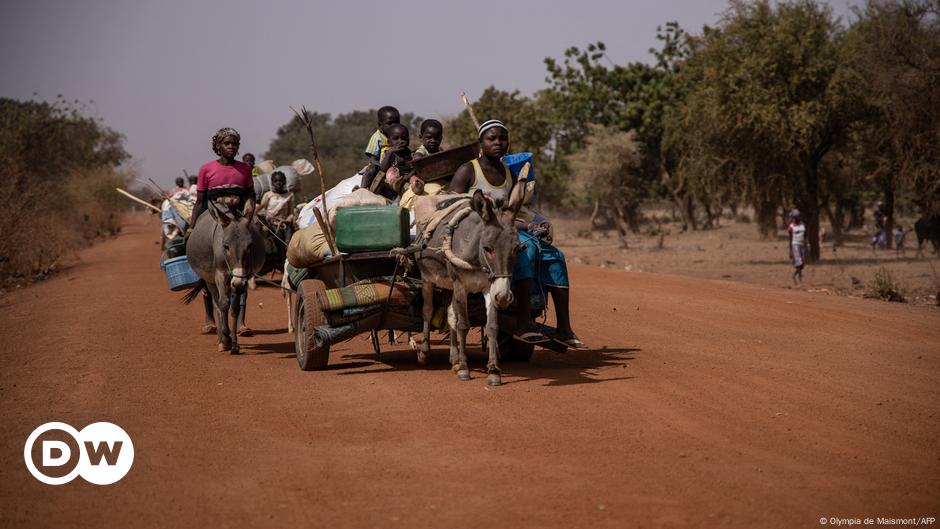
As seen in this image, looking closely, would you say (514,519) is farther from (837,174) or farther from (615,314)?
(837,174)

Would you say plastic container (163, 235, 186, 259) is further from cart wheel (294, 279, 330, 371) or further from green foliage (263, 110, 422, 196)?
green foliage (263, 110, 422, 196)

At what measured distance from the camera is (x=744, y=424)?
7.63 m

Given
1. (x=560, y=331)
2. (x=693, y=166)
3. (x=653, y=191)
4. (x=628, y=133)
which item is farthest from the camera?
(x=653, y=191)

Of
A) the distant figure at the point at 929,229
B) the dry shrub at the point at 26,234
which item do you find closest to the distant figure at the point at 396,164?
the dry shrub at the point at 26,234

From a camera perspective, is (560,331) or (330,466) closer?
(330,466)

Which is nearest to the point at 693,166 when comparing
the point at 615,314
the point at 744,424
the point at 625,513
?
the point at 615,314

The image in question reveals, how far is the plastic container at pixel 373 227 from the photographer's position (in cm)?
997

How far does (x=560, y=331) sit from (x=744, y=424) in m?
2.65

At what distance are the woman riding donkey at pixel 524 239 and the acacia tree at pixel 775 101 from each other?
20.2 m

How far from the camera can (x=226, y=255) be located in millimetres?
11594

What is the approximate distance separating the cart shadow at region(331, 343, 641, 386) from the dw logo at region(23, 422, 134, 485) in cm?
311

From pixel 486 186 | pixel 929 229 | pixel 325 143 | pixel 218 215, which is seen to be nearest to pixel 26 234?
pixel 218 215

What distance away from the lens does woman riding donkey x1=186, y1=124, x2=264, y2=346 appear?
11.5m

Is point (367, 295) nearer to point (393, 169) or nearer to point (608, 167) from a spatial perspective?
point (393, 169)
